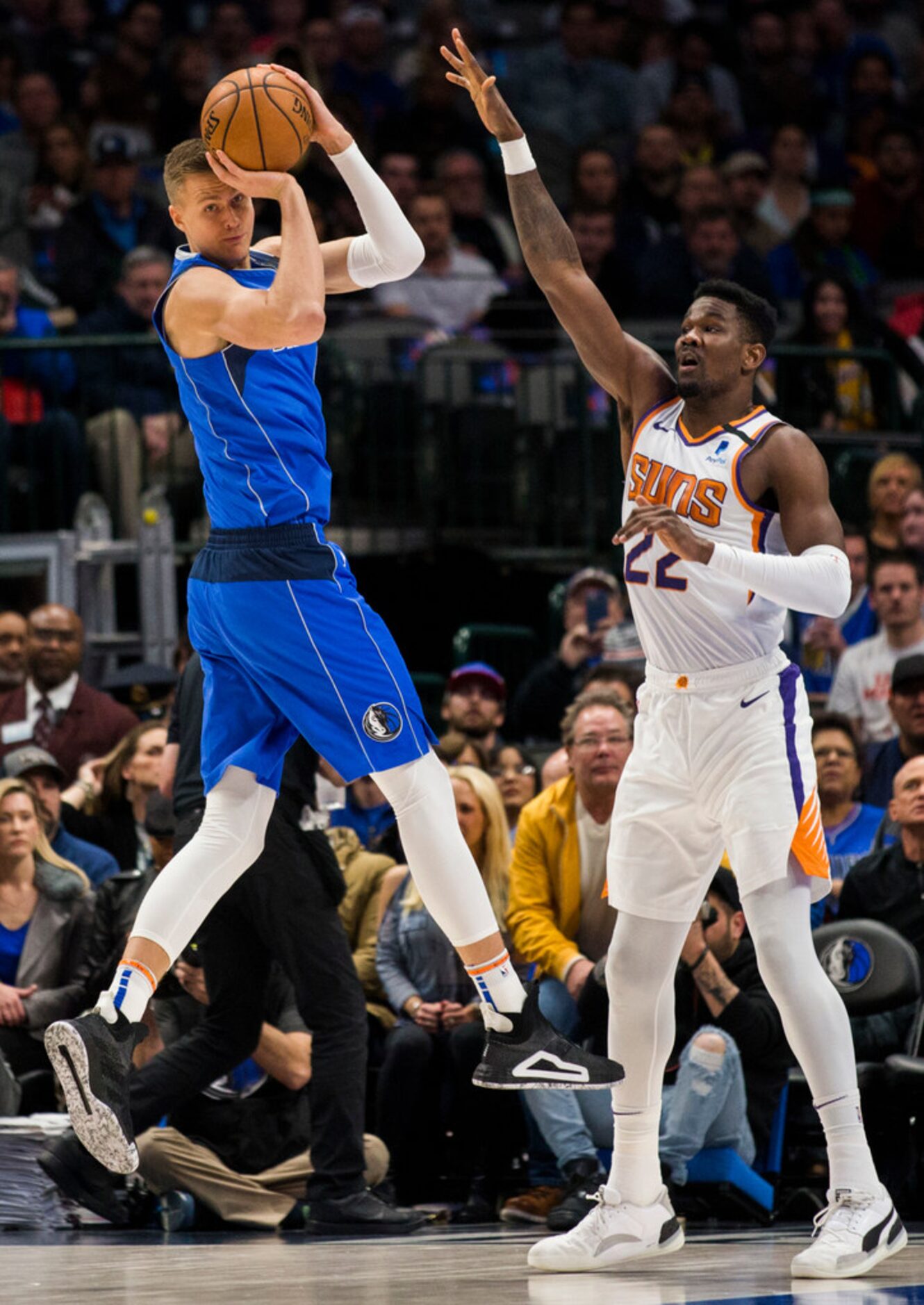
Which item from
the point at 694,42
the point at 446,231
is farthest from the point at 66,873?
the point at 694,42

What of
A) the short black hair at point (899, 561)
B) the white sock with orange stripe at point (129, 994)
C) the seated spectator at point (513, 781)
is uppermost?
the short black hair at point (899, 561)

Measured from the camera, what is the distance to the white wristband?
552cm

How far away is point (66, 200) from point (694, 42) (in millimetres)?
4799

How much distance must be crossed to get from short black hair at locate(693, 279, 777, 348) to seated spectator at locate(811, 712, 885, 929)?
115 inches

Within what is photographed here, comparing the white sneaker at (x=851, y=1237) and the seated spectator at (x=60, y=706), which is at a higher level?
the seated spectator at (x=60, y=706)

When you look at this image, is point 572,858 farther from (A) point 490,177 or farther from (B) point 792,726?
(A) point 490,177

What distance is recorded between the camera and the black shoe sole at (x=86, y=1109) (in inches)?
191

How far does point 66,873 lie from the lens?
25.4 ft

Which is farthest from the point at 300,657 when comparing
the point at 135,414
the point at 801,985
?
the point at 135,414

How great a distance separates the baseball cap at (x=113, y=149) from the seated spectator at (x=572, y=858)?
6.52m

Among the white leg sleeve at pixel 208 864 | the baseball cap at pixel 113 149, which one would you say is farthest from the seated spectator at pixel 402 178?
the white leg sleeve at pixel 208 864

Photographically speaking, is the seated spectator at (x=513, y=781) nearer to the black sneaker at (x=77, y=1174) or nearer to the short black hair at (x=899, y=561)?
the short black hair at (x=899, y=561)

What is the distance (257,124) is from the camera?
4.81 meters

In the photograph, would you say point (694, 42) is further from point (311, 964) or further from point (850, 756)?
point (311, 964)
